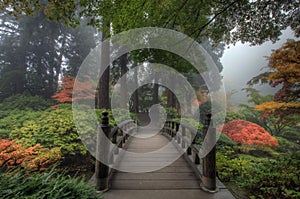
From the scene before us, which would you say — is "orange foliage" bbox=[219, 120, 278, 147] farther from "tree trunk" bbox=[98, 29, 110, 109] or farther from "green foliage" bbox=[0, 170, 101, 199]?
"green foliage" bbox=[0, 170, 101, 199]

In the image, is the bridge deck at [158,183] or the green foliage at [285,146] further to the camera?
the green foliage at [285,146]

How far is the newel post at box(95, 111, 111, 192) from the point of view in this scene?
234 cm

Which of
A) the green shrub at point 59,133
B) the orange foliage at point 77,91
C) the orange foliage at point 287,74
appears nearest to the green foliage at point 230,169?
the orange foliage at point 287,74

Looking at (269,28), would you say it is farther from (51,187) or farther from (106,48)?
(106,48)

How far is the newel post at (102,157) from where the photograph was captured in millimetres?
2340

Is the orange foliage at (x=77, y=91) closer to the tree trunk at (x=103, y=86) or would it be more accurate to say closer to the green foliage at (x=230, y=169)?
the tree trunk at (x=103, y=86)

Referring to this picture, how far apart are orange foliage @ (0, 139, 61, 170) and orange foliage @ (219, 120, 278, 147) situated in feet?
24.3

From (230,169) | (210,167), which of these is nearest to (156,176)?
(210,167)

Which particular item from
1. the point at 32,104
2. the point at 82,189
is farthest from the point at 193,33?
the point at 32,104

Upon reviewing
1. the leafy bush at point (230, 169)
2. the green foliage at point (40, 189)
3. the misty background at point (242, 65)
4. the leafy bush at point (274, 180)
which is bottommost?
the leafy bush at point (230, 169)

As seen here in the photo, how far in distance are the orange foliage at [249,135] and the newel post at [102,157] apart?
666cm

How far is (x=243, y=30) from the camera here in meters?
4.31

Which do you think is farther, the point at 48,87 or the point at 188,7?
the point at 48,87

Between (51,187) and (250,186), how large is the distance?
314 cm
